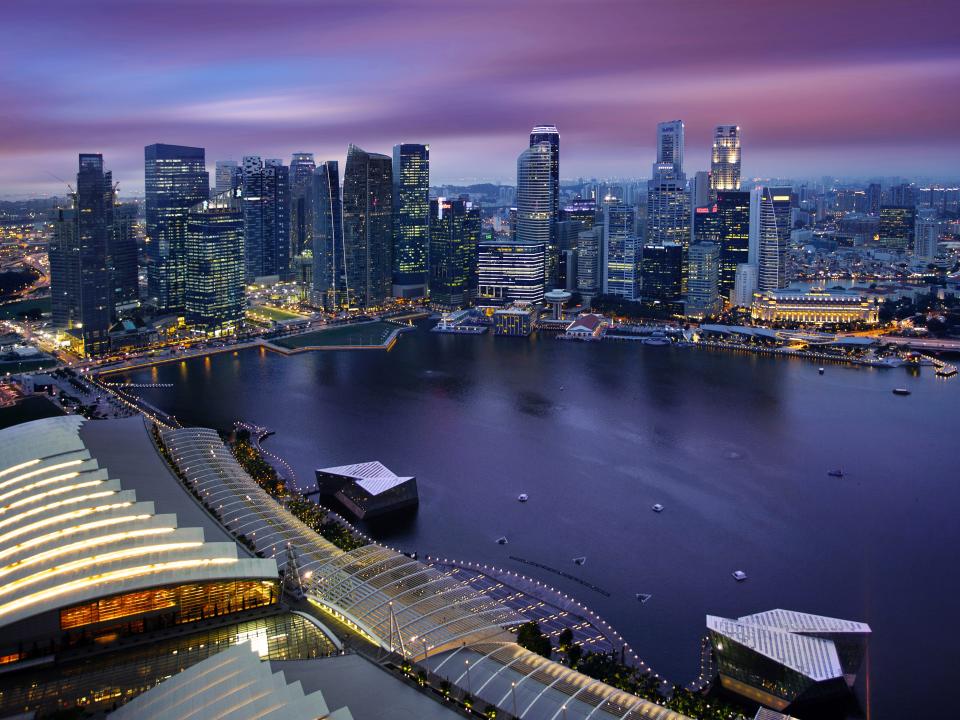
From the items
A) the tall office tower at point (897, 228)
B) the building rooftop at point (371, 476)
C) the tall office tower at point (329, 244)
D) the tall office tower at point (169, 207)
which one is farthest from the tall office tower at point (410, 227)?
the tall office tower at point (897, 228)

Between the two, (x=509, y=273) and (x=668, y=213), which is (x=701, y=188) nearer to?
(x=668, y=213)

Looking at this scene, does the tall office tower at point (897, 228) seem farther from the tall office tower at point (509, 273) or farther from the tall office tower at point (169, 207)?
the tall office tower at point (169, 207)

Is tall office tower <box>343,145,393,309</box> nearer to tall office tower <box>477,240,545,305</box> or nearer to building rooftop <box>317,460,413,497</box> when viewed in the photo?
tall office tower <box>477,240,545,305</box>

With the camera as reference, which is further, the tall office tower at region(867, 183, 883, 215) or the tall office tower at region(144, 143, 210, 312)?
the tall office tower at region(867, 183, 883, 215)

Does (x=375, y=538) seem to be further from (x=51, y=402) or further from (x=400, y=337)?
(x=400, y=337)

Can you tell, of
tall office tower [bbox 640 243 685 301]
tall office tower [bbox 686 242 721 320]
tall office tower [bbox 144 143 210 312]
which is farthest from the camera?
tall office tower [bbox 640 243 685 301]

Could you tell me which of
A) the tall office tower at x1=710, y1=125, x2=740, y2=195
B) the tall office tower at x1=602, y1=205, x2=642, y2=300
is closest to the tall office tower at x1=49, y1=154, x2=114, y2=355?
the tall office tower at x1=602, y1=205, x2=642, y2=300

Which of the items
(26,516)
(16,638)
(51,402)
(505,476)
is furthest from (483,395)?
(16,638)
